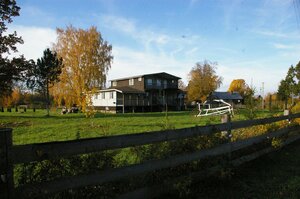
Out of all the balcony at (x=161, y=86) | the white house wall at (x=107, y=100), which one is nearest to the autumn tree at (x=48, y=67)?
the white house wall at (x=107, y=100)

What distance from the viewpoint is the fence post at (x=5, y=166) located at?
3.05 m

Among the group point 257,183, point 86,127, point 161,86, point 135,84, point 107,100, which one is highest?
point 135,84

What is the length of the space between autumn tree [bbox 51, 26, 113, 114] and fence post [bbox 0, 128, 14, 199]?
3831cm

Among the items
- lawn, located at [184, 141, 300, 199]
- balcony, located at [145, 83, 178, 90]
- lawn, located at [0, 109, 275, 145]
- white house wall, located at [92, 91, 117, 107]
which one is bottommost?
lawn, located at [184, 141, 300, 199]

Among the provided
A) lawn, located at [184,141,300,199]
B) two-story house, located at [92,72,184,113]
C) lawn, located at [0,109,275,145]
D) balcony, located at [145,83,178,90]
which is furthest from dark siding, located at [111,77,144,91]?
lawn, located at [184,141,300,199]

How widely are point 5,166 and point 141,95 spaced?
48700 millimetres

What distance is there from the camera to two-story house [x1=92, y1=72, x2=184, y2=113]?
4822 centimetres

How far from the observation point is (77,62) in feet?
138

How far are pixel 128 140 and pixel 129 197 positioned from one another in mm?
779

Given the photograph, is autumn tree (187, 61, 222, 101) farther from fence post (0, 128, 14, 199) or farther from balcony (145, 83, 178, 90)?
fence post (0, 128, 14, 199)

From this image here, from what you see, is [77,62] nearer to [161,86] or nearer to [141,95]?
[141,95]

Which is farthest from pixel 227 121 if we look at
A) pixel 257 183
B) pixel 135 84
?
pixel 135 84

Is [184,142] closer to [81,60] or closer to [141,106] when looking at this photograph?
[81,60]

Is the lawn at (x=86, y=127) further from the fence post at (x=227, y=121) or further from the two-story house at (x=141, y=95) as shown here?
the two-story house at (x=141, y=95)
